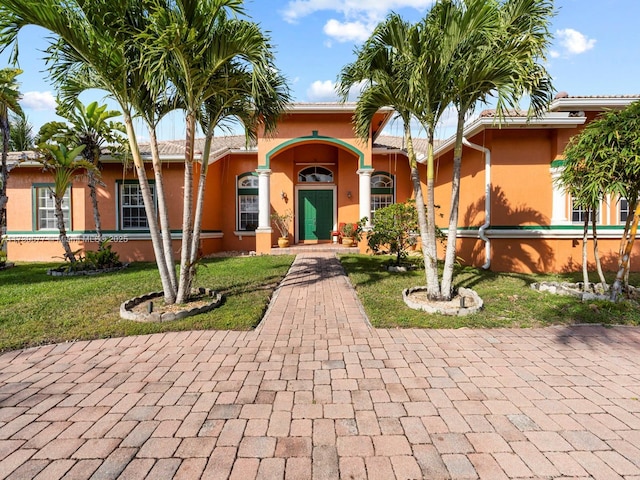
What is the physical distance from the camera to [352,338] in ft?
14.7

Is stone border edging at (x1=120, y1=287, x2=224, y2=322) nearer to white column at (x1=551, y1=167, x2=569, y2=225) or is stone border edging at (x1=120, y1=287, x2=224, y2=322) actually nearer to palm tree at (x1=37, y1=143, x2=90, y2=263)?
palm tree at (x1=37, y1=143, x2=90, y2=263)

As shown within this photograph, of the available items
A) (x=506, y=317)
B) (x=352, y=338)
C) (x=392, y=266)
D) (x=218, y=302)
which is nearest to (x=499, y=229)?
(x=392, y=266)

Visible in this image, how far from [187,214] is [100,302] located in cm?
254

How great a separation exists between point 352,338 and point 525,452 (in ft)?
7.89

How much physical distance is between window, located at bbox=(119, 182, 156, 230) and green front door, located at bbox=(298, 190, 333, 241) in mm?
6187

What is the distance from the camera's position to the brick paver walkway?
2205mm

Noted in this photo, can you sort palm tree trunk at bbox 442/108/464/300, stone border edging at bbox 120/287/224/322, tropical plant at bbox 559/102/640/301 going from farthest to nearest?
palm tree trunk at bbox 442/108/464/300 < tropical plant at bbox 559/102/640/301 < stone border edging at bbox 120/287/224/322

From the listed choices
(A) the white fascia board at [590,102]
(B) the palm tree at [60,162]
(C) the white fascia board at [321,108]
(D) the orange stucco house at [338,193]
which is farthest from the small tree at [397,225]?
(B) the palm tree at [60,162]

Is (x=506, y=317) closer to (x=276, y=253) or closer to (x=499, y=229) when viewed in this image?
(x=499, y=229)

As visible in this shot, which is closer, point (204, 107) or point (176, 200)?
point (204, 107)

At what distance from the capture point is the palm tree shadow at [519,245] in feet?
31.0

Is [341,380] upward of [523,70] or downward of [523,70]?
downward

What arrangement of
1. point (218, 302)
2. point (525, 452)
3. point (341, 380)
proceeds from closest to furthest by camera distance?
point (525, 452) < point (341, 380) < point (218, 302)

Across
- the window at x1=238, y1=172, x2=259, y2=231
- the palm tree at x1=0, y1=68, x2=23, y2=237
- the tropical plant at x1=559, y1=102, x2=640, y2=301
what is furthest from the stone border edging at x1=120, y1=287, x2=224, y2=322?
the window at x1=238, y1=172, x2=259, y2=231
